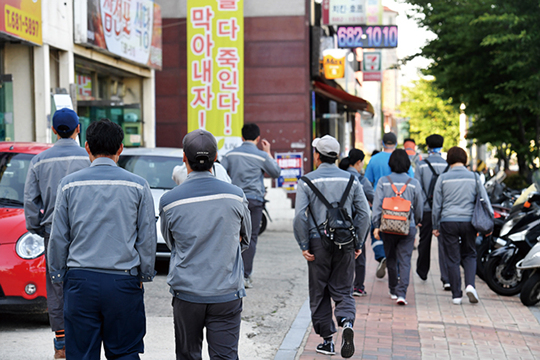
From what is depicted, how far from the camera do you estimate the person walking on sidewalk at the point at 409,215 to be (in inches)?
320

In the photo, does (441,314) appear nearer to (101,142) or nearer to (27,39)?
(101,142)

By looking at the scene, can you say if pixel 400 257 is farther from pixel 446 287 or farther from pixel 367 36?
pixel 367 36

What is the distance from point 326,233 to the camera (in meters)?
5.73

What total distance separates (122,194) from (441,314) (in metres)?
4.80

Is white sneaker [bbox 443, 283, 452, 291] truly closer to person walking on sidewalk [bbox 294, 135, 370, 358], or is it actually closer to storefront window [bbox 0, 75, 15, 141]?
person walking on sidewalk [bbox 294, 135, 370, 358]

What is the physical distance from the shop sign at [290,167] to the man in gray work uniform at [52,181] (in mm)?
11887

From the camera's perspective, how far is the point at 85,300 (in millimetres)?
3836

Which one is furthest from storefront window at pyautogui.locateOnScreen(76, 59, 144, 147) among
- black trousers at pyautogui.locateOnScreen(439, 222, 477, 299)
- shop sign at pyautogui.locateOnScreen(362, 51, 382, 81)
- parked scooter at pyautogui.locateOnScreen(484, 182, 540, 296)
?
shop sign at pyautogui.locateOnScreen(362, 51, 382, 81)

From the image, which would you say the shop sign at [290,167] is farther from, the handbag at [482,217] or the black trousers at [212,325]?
the black trousers at [212,325]

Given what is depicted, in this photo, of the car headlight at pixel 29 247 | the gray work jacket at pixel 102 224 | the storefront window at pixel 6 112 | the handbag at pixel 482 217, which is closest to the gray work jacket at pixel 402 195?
the handbag at pixel 482 217

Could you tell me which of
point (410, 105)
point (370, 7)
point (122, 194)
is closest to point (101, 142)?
point (122, 194)

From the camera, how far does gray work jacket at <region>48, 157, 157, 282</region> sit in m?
3.90

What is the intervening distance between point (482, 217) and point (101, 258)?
5.27 metres

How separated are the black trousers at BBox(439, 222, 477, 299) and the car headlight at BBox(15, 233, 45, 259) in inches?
177
